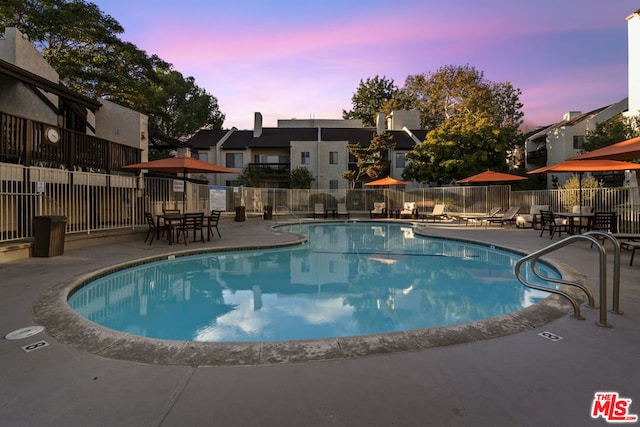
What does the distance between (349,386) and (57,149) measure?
37.4 feet

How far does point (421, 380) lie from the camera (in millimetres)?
2266

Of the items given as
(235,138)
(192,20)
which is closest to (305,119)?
(235,138)

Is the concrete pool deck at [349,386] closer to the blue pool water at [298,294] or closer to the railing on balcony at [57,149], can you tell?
the blue pool water at [298,294]

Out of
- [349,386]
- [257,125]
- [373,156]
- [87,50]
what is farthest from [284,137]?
[349,386]

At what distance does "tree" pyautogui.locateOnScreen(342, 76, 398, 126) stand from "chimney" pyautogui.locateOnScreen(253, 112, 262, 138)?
62.4 ft

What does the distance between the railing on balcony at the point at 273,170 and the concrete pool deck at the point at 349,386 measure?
26.5 m

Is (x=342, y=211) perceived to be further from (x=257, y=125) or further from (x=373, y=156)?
(x=257, y=125)

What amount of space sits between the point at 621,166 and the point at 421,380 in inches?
442

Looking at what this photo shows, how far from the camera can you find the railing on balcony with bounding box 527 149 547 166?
32.1m

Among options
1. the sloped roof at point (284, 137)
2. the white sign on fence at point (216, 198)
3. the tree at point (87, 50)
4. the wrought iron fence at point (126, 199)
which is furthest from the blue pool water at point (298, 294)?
the sloped roof at point (284, 137)

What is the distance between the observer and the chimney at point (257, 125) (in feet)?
101

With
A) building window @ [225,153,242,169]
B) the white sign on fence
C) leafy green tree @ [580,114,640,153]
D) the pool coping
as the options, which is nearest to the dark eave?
the white sign on fence

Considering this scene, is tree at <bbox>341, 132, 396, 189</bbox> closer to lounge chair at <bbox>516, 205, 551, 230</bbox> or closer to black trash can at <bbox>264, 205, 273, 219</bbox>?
black trash can at <bbox>264, 205, 273, 219</bbox>

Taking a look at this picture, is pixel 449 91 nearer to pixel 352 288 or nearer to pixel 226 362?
pixel 352 288
